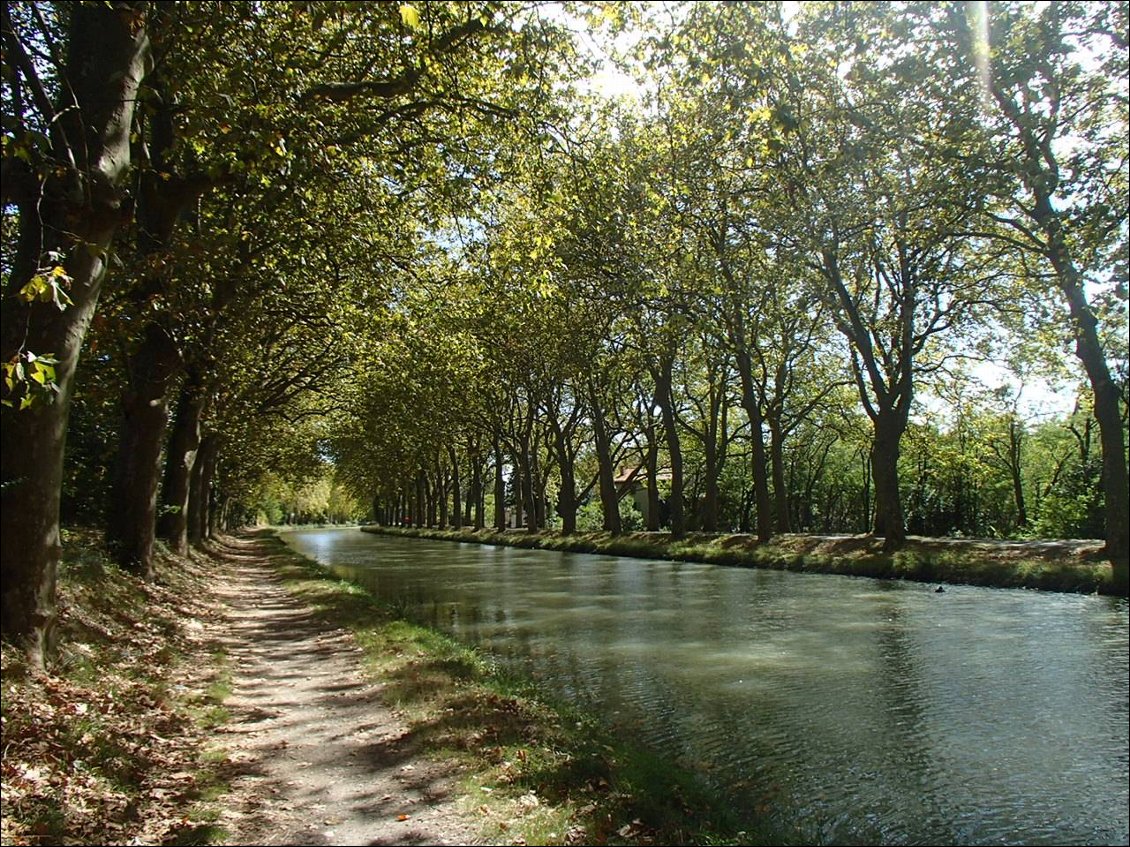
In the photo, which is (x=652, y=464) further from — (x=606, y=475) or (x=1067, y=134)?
(x=1067, y=134)

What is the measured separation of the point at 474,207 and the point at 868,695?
9.25 meters

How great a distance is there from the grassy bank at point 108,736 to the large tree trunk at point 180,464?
9.37 meters

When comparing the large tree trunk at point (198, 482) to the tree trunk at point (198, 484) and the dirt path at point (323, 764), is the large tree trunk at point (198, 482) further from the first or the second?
the dirt path at point (323, 764)

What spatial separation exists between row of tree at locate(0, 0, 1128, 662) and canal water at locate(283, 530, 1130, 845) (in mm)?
6058

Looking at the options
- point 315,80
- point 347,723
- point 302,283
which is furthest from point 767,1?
point 302,283

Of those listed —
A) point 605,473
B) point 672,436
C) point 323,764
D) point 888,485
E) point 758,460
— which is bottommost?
point 323,764

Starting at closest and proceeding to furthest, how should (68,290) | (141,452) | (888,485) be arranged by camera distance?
(68,290) → (141,452) → (888,485)

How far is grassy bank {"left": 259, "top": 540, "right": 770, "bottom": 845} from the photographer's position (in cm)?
521

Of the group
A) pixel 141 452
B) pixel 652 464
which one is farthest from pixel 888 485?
pixel 652 464

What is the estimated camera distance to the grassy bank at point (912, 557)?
58.7 feet

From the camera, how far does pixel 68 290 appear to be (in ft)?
22.9

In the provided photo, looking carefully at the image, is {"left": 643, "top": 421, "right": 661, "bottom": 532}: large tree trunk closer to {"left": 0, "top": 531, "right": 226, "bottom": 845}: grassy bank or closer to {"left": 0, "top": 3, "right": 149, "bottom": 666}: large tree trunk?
{"left": 0, "top": 531, "right": 226, "bottom": 845}: grassy bank

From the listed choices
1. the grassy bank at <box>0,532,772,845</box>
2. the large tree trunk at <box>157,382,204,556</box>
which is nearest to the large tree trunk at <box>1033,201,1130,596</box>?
the grassy bank at <box>0,532,772,845</box>

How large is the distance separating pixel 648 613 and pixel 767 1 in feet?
40.3
